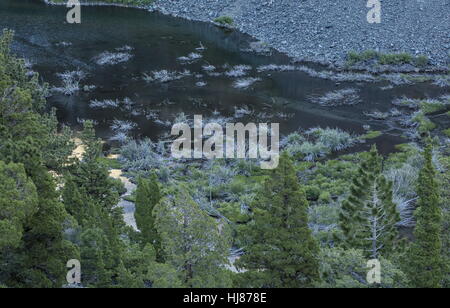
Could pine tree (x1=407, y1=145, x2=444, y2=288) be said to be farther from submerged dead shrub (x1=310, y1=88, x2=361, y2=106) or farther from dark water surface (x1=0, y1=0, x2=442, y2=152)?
submerged dead shrub (x1=310, y1=88, x2=361, y2=106)

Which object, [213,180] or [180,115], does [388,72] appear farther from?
[213,180]

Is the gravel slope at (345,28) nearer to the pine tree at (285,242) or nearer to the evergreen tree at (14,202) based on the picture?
the pine tree at (285,242)

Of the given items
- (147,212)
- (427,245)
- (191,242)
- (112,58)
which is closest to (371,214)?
(427,245)

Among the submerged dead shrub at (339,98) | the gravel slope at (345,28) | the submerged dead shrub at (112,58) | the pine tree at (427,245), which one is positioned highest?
the gravel slope at (345,28)

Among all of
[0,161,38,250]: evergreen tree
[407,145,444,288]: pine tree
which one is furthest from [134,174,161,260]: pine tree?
[407,145,444,288]: pine tree

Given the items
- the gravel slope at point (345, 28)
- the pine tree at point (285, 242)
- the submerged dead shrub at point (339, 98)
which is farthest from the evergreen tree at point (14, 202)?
the gravel slope at point (345, 28)
